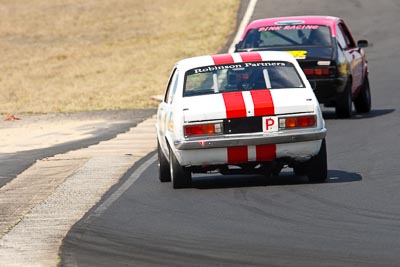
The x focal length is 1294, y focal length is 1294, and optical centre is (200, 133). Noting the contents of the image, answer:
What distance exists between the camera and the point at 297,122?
40.5 ft

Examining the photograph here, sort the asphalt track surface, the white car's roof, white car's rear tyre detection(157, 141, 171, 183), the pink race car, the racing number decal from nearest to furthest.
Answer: the asphalt track surface
the white car's roof
white car's rear tyre detection(157, 141, 171, 183)
the racing number decal
the pink race car

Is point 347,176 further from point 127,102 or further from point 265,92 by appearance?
point 127,102

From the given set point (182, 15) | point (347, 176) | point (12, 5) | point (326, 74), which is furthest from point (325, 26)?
point (12, 5)

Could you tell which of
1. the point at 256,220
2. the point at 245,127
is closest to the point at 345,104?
the point at 245,127

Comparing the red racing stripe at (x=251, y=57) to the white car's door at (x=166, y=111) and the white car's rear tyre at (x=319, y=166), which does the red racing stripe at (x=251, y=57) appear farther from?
the white car's rear tyre at (x=319, y=166)

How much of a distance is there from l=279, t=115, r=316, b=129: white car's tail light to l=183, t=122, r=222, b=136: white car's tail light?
600 mm

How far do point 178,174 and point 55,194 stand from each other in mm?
1294

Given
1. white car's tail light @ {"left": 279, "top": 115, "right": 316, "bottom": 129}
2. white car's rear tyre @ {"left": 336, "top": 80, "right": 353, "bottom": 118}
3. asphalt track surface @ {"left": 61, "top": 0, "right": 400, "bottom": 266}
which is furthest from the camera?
white car's rear tyre @ {"left": 336, "top": 80, "right": 353, "bottom": 118}

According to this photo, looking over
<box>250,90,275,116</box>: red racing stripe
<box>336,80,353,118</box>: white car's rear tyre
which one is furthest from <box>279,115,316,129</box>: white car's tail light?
<box>336,80,353,118</box>: white car's rear tyre

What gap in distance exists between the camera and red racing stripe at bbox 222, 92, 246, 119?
12.3 m

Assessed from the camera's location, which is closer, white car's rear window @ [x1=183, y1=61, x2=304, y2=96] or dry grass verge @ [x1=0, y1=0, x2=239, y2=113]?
white car's rear window @ [x1=183, y1=61, x2=304, y2=96]

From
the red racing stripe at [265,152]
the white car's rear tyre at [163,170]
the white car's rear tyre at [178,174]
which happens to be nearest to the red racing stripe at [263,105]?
the red racing stripe at [265,152]

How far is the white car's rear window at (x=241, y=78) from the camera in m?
13.0

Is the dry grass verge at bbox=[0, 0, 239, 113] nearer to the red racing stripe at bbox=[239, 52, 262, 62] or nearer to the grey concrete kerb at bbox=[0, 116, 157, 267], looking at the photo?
the grey concrete kerb at bbox=[0, 116, 157, 267]
